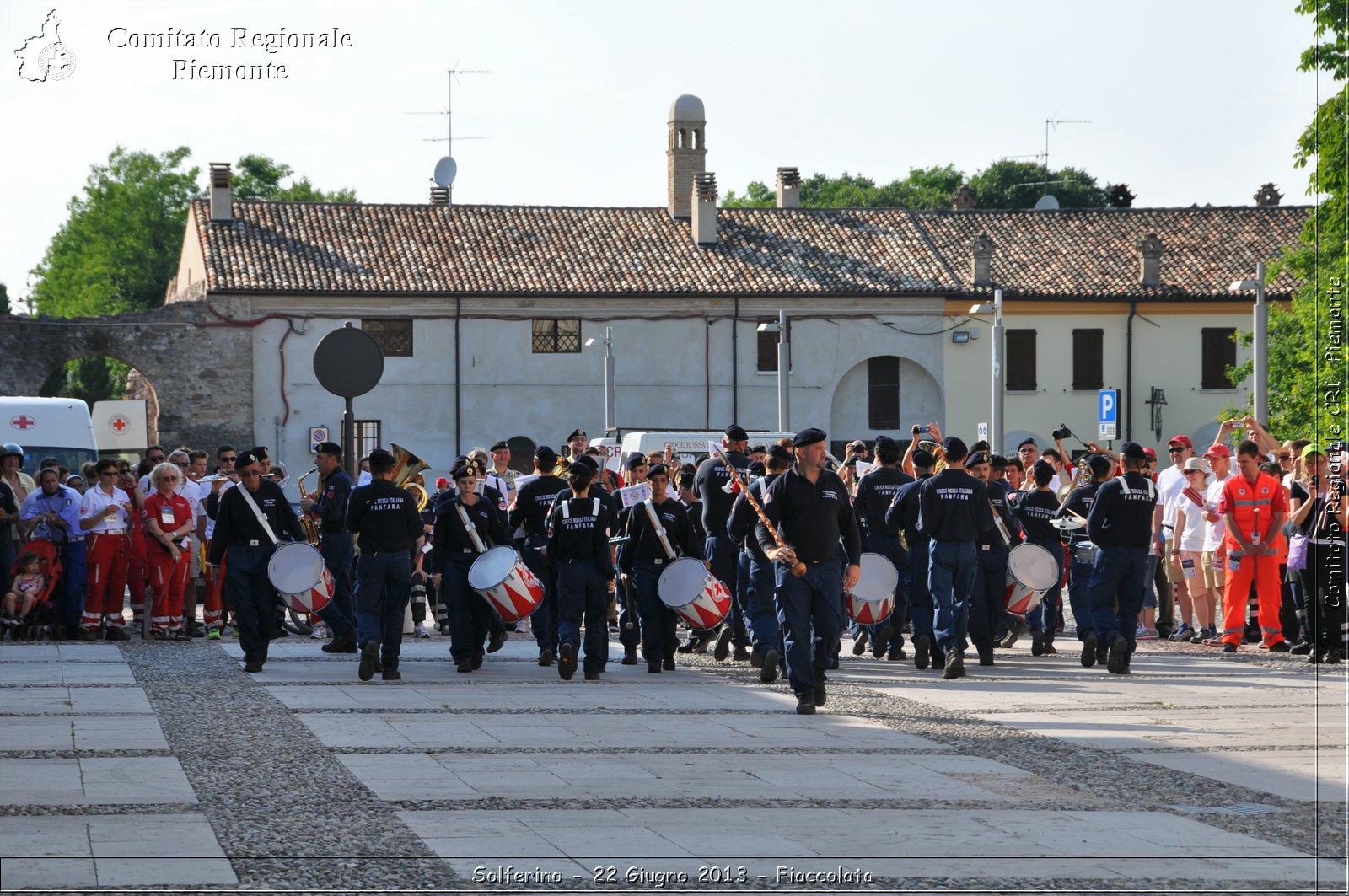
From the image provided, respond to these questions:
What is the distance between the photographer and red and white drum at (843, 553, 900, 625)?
1420 centimetres

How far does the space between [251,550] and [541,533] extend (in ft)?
A: 7.64

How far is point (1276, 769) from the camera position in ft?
32.0

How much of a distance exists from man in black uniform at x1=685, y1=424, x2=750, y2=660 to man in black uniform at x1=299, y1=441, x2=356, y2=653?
3066 millimetres

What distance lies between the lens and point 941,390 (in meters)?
52.5

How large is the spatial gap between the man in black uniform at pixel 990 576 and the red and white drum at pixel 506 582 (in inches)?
147

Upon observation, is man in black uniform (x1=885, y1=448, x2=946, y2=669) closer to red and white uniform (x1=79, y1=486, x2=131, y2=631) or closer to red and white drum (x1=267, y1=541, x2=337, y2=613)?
red and white drum (x1=267, y1=541, x2=337, y2=613)

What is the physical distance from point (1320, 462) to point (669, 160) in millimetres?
42048

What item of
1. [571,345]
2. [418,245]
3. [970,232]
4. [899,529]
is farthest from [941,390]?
[899,529]

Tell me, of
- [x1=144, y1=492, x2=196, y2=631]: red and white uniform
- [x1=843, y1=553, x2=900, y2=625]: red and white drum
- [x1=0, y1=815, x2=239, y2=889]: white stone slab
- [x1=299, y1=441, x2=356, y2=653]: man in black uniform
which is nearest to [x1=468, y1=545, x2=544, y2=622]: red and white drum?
[x1=299, y1=441, x2=356, y2=653]: man in black uniform

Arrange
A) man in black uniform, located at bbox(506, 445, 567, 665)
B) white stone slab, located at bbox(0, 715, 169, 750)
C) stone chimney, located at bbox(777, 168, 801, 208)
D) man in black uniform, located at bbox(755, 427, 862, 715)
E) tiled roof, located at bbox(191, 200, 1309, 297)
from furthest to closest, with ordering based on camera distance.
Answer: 1. stone chimney, located at bbox(777, 168, 801, 208)
2. tiled roof, located at bbox(191, 200, 1309, 297)
3. man in black uniform, located at bbox(506, 445, 567, 665)
4. man in black uniform, located at bbox(755, 427, 862, 715)
5. white stone slab, located at bbox(0, 715, 169, 750)

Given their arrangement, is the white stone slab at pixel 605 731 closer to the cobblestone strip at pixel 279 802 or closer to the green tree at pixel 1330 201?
the cobblestone strip at pixel 279 802

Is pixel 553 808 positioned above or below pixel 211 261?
below

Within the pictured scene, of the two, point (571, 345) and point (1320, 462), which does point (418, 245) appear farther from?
point (1320, 462)

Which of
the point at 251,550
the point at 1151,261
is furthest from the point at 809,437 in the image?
the point at 1151,261
